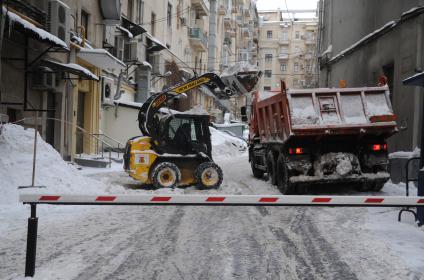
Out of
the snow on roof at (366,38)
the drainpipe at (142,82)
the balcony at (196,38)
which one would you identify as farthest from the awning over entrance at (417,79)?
the balcony at (196,38)

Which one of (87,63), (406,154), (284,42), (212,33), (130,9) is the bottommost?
(406,154)

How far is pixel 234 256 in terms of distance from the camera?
5988 millimetres

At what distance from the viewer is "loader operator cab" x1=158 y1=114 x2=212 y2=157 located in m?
13.0

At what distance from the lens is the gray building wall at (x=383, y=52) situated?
13250 millimetres

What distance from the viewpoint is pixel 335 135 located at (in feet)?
36.9

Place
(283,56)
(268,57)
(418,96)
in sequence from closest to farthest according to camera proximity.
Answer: (418,96)
(283,56)
(268,57)

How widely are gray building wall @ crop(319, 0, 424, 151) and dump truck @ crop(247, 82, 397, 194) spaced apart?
7.26ft

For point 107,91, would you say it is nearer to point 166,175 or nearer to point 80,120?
point 80,120

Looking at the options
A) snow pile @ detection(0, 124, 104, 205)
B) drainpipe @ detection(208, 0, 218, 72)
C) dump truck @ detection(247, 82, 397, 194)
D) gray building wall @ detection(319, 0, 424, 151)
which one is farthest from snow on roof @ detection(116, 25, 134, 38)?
drainpipe @ detection(208, 0, 218, 72)

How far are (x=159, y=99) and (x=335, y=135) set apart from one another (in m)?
Result: 4.85

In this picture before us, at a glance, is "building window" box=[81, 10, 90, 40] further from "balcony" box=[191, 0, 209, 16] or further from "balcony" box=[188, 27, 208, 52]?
"balcony" box=[191, 0, 209, 16]

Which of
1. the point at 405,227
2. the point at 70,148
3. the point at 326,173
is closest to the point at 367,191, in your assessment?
the point at 326,173

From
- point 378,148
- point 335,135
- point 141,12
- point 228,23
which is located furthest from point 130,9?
point 228,23

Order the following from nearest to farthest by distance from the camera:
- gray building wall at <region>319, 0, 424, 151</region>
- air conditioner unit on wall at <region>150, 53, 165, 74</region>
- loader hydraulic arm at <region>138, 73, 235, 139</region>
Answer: loader hydraulic arm at <region>138, 73, 235, 139</region> → gray building wall at <region>319, 0, 424, 151</region> → air conditioner unit on wall at <region>150, 53, 165, 74</region>
